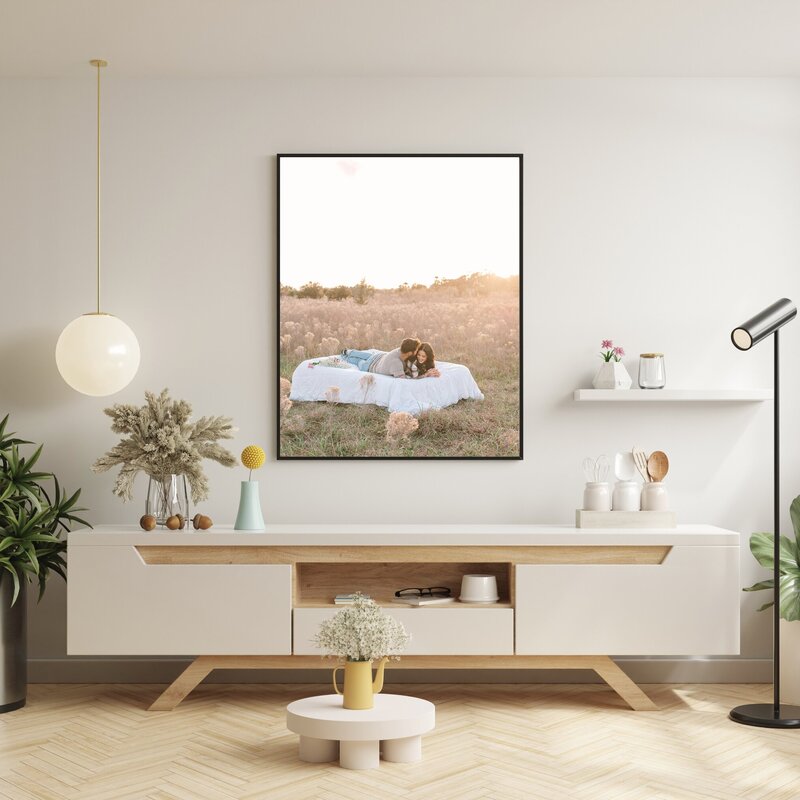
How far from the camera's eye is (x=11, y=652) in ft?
13.3

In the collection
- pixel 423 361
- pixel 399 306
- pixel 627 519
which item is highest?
pixel 399 306

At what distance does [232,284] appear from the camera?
14.8 feet

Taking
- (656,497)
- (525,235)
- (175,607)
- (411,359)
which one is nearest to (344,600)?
(175,607)

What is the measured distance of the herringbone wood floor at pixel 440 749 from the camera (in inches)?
120

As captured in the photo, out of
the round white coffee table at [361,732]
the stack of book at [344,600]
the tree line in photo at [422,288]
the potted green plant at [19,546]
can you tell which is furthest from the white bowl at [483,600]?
the potted green plant at [19,546]

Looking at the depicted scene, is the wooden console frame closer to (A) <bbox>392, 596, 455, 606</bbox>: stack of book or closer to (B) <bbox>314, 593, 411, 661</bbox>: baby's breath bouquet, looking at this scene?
(A) <bbox>392, 596, 455, 606</bbox>: stack of book

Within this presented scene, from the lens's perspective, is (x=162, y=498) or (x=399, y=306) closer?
(x=162, y=498)

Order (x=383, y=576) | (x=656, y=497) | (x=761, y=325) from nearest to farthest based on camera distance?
(x=761, y=325)
(x=656, y=497)
(x=383, y=576)

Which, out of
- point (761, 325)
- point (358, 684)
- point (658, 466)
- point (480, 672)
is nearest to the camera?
point (358, 684)

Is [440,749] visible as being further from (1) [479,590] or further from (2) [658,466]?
(2) [658,466]

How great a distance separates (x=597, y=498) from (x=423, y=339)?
1.04 meters

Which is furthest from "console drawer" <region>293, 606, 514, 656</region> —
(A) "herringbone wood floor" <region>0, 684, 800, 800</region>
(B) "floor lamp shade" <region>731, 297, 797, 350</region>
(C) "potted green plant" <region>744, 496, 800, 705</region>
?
(B) "floor lamp shade" <region>731, 297, 797, 350</region>

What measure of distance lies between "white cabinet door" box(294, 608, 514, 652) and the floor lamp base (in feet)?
2.94

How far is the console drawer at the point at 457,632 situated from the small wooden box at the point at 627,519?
20.3 inches
